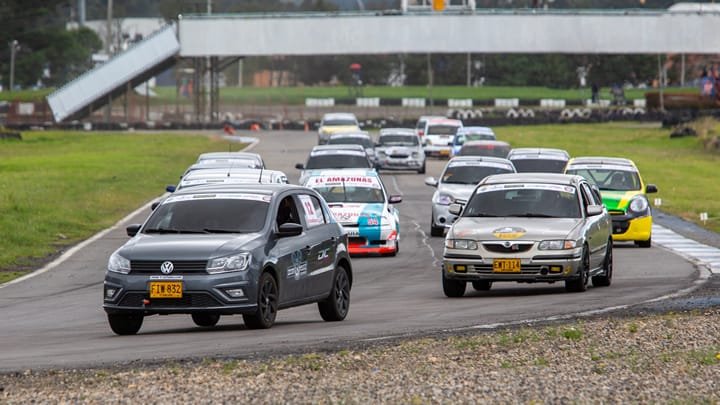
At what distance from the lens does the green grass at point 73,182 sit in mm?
29078

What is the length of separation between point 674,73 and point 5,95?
87.8 m

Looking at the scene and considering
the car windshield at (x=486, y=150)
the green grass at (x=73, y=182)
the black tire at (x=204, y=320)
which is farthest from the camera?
the car windshield at (x=486, y=150)

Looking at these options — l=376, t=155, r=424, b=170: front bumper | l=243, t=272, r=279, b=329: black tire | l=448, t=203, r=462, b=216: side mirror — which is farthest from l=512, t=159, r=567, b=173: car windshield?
l=243, t=272, r=279, b=329: black tire

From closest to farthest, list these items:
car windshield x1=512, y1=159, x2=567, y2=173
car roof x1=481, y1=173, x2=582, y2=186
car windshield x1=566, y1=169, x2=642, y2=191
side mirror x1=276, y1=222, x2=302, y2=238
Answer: side mirror x1=276, y1=222, x2=302, y2=238
car roof x1=481, y1=173, x2=582, y2=186
car windshield x1=566, y1=169, x2=642, y2=191
car windshield x1=512, y1=159, x2=567, y2=173

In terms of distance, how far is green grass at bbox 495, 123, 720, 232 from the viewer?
41.2 m

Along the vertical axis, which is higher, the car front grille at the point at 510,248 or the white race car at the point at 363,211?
the car front grille at the point at 510,248

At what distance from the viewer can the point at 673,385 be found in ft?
36.3

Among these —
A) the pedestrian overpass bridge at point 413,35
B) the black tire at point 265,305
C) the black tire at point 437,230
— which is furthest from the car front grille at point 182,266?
the pedestrian overpass bridge at point 413,35

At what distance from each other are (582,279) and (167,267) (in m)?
6.76

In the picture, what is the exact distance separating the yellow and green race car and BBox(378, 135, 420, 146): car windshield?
79.7ft

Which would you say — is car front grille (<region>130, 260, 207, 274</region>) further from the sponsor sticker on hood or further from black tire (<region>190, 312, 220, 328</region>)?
the sponsor sticker on hood

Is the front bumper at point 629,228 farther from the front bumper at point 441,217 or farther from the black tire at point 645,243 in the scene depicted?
the front bumper at point 441,217

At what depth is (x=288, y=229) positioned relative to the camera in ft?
49.3

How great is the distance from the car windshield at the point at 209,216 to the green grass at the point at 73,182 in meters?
7.86
